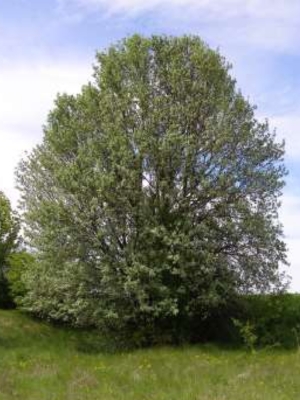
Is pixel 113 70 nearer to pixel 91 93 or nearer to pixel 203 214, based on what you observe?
pixel 91 93

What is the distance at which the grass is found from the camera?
19766 mm

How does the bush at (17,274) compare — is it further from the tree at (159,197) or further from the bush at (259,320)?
the bush at (259,320)

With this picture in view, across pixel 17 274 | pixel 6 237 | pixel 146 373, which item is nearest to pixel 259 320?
pixel 146 373

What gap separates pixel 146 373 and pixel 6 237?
26879 mm

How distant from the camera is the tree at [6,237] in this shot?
45.5m

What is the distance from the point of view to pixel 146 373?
76.3 feet

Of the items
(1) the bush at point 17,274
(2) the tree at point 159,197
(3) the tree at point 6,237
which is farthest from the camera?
(3) the tree at point 6,237

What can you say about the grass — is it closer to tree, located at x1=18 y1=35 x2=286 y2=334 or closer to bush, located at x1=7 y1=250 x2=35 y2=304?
tree, located at x1=18 y1=35 x2=286 y2=334

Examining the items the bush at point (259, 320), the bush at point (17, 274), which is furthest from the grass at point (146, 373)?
the bush at point (17, 274)

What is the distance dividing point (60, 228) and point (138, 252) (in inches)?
162

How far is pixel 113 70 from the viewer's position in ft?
112

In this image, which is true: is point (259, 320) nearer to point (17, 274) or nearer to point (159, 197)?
point (159, 197)

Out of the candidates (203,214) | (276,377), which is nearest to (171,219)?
(203,214)

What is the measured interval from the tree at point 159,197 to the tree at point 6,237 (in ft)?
38.3
